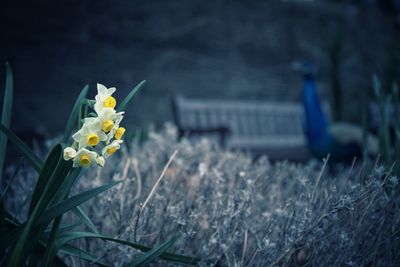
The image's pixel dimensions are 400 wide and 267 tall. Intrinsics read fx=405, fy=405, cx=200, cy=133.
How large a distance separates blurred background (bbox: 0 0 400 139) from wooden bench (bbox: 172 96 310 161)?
478 millimetres

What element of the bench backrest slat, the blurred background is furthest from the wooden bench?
the blurred background

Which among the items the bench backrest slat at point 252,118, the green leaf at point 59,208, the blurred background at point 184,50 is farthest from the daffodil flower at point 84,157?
the bench backrest slat at point 252,118

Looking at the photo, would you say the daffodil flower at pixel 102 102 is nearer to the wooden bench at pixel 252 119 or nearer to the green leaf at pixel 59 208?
the green leaf at pixel 59 208

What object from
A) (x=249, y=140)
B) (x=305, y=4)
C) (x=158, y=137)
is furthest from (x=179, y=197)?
(x=305, y=4)

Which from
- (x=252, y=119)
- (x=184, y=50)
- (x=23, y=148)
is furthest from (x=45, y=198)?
(x=184, y=50)

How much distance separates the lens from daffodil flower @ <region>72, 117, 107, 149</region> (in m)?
0.67

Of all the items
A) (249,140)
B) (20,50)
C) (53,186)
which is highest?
(20,50)

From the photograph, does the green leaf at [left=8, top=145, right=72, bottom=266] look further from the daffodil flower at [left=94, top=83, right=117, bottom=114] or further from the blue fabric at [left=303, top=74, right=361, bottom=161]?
the blue fabric at [left=303, top=74, right=361, bottom=161]

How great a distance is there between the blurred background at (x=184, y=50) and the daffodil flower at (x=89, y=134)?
4176 mm

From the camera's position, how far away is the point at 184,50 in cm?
624

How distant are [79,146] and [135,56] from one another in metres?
5.39

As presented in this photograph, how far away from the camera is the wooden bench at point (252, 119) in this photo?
5.25 metres

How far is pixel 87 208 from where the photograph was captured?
1202 millimetres

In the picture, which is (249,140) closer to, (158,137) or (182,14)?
(182,14)
